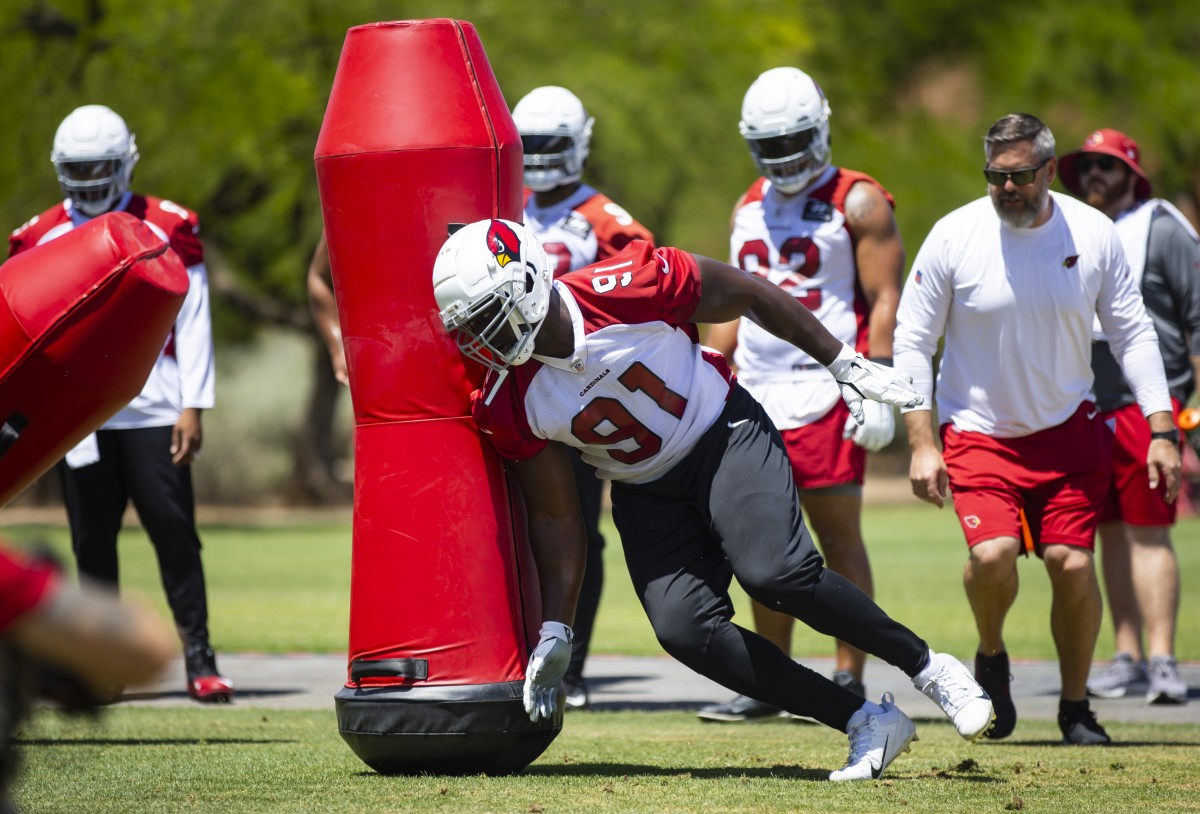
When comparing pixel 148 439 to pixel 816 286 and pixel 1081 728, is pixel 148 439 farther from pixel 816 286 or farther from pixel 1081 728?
pixel 1081 728

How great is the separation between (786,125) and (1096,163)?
6.81 feet

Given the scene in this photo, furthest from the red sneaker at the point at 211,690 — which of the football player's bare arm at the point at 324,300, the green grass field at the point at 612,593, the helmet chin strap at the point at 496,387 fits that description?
the helmet chin strap at the point at 496,387

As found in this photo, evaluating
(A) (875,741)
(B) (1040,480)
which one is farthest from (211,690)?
(B) (1040,480)

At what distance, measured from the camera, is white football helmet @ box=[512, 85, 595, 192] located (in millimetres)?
7629

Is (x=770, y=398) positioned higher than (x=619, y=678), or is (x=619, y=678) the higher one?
(x=770, y=398)

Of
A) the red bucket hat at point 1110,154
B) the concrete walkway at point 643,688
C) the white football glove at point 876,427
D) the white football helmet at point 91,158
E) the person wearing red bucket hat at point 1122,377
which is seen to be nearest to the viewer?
the white football glove at point 876,427

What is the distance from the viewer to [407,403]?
5383 mm

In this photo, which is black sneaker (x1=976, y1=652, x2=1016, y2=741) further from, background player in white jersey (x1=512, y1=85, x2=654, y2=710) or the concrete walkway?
background player in white jersey (x1=512, y1=85, x2=654, y2=710)

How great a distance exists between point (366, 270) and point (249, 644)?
5.25 metres

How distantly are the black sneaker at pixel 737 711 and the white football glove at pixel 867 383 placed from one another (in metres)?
2.02

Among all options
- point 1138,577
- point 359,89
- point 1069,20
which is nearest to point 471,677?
point 359,89

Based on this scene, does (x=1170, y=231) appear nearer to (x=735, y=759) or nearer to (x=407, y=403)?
(x=735, y=759)

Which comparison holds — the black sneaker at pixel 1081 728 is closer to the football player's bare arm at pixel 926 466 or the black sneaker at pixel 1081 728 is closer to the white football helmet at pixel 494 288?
the football player's bare arm at pixel 926 466

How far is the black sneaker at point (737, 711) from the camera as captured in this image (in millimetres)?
7074
